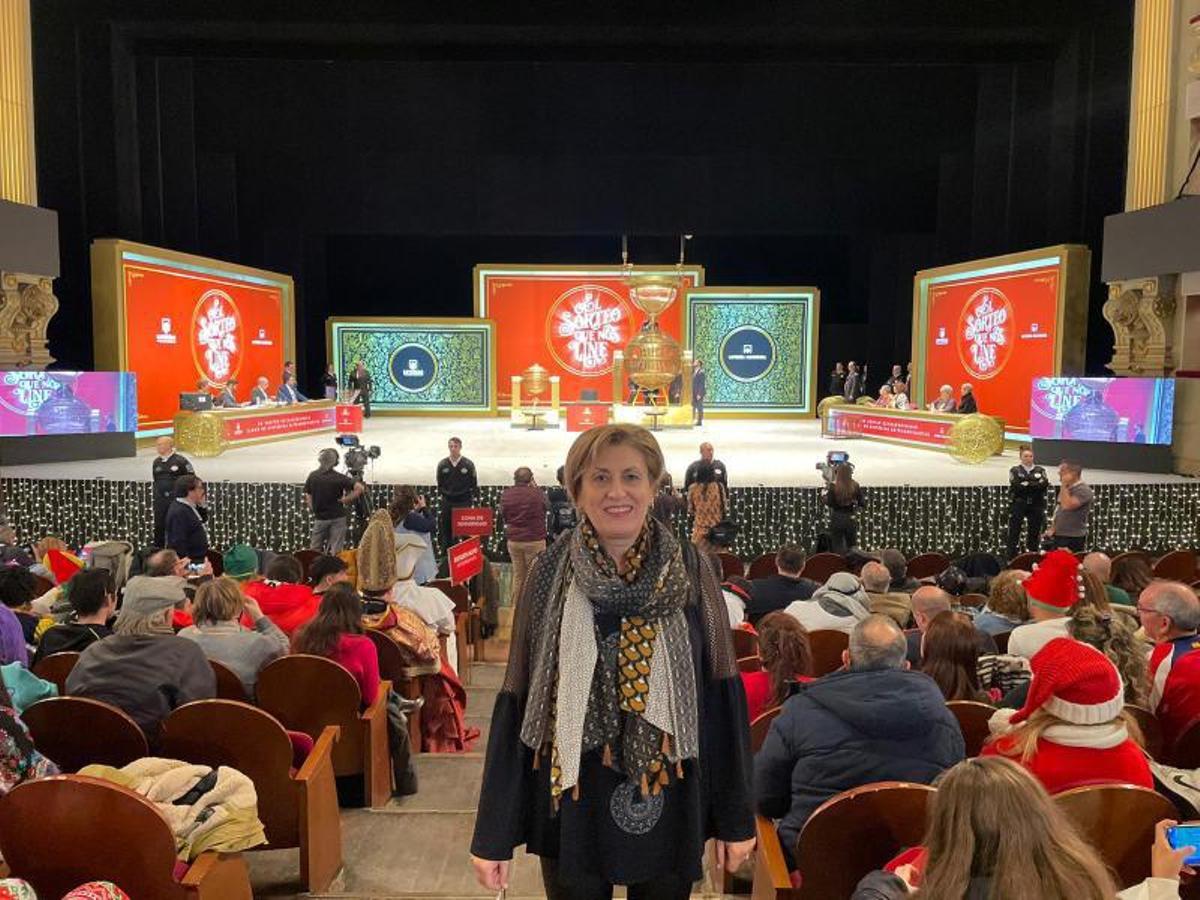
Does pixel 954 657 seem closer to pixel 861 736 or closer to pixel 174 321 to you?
pixel 861 736

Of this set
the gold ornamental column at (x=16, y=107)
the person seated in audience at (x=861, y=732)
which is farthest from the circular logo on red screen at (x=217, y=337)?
the person seated in audience at (x=861, y=732)

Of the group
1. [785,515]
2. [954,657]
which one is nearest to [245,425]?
[785,515]

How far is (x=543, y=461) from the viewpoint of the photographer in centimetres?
1074

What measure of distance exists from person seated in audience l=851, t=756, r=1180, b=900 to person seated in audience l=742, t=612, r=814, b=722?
4.93ft

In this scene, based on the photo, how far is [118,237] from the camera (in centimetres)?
1281

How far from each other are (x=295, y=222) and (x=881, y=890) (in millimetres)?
17235

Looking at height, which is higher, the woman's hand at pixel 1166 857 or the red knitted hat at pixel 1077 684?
the red knitted hat at pixel 1077 684

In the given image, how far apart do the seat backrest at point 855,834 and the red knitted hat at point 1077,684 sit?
11.6 inches

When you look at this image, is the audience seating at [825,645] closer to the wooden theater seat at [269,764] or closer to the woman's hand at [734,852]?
the wooden theater seat at [269,764]

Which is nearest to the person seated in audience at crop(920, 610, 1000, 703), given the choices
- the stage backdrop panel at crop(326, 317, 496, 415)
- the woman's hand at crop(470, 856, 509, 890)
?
the woman's hand at crop(470, 856, 509, 890)

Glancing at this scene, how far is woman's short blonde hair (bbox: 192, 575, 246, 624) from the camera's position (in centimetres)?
317

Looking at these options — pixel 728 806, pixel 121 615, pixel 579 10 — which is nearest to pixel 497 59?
pixel 579 10

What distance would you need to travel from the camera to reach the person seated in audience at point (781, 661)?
2.85 m

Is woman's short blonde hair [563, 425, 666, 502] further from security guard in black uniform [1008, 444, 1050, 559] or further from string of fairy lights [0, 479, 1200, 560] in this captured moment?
security guard in black uniform [1008, 444, 1050, 559]
